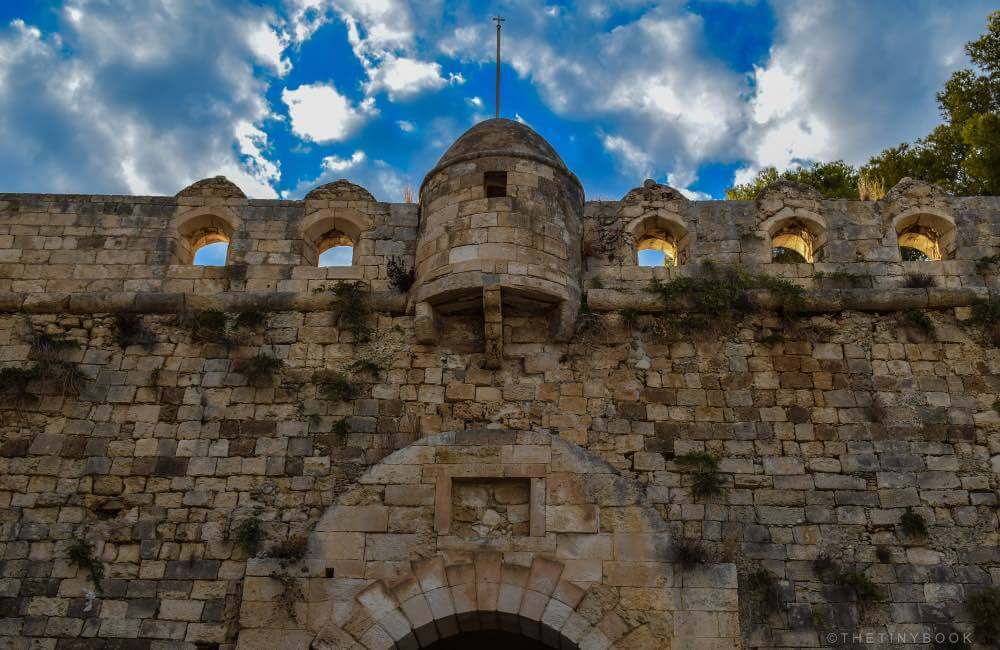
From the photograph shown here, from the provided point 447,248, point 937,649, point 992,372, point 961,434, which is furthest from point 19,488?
point 992,372

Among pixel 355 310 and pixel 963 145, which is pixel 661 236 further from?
pixel 963 145

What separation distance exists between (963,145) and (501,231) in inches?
403

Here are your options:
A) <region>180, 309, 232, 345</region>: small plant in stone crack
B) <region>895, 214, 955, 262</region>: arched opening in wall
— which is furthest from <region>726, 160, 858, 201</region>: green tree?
<region>180, 309, 232, 345</region>: small plant in stone crack

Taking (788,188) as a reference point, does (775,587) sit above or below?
below

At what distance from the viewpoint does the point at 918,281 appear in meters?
8.59

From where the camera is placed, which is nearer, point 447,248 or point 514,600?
point 514,600

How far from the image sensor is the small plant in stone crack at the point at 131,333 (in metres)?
8.38

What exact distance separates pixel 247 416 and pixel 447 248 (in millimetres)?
2630

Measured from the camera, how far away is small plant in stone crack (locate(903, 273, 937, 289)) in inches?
A: 338

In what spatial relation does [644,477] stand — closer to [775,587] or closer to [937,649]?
[775,587]

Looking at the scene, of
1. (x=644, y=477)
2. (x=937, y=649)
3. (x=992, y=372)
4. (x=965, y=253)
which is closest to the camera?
(x=937, y=649)

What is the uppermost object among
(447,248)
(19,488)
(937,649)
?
(447,248)

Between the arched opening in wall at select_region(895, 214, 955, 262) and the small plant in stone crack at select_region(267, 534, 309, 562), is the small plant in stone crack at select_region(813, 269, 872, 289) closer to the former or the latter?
the arched opening in wall at select_region(895, 214, 955, 262)

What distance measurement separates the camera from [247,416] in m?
7.93
